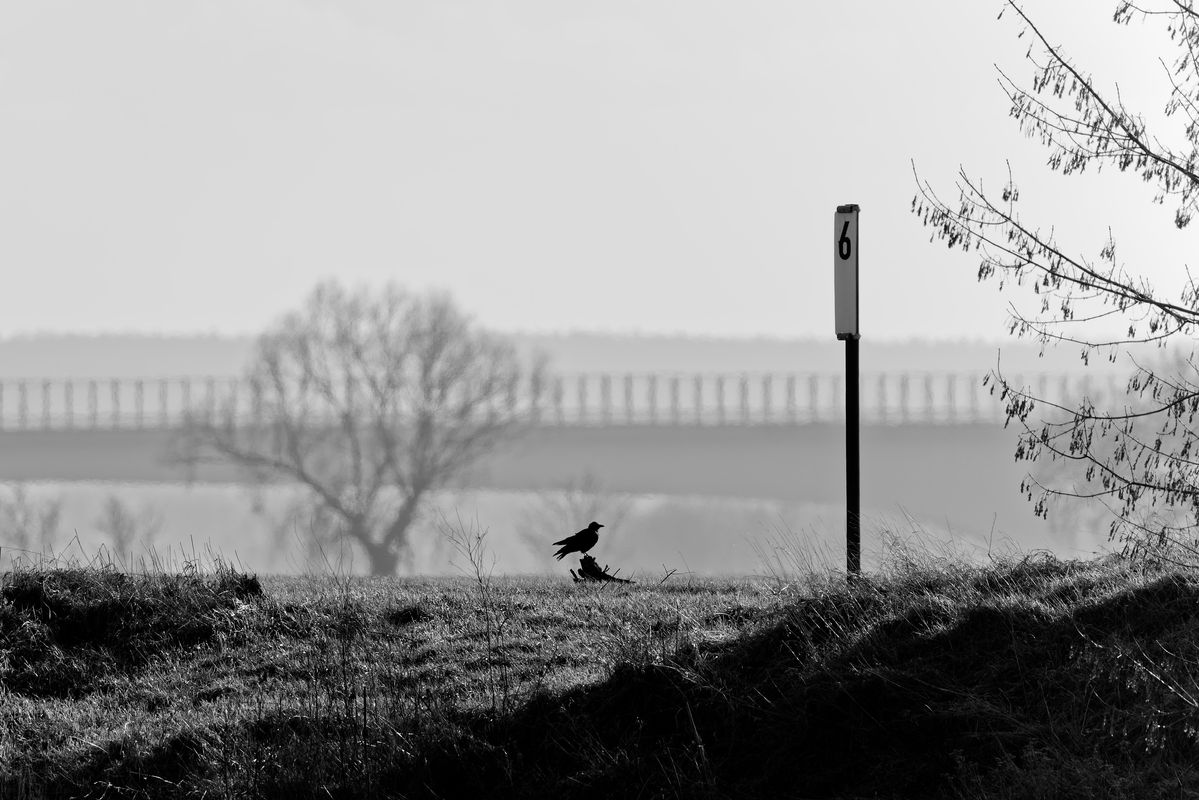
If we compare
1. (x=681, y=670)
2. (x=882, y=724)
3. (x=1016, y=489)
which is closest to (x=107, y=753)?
(x=681, y=670)

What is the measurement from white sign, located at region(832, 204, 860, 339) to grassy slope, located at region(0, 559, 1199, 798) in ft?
7.70

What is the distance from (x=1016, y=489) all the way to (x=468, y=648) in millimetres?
49290

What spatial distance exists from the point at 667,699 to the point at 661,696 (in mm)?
37

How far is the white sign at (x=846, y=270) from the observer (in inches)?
436

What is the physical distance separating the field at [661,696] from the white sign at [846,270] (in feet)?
7.33

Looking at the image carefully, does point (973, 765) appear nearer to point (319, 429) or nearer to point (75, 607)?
point (75, 607)

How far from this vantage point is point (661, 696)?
801cm

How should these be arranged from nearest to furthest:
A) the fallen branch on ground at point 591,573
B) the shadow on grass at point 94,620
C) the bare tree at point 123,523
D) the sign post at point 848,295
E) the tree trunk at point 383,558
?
the shadow on grass at point 94,620 → the sign post at point 848,295 → the fallen branch on ground at point 591,573 → the tree trunk at point 383,558 → the bare tree at point 123,523

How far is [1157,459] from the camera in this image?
965 cm

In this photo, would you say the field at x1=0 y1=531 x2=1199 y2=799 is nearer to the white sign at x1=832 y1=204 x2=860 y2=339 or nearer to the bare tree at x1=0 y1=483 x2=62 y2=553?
the white sign at x1=832 y1=204 x2=860 y2=339

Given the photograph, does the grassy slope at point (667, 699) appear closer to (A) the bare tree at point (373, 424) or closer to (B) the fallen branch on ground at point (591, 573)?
(B) the fallen branch on ground at point (591, 573)

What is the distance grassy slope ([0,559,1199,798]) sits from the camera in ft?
23.5

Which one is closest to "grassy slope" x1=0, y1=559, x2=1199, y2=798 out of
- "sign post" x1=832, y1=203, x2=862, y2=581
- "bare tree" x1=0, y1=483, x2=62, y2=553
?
"sign post" x1=832, y1=203, x2=862, y2=581

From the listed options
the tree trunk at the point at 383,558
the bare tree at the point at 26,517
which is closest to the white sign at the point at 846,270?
the tree trunk at the point at 383,558
